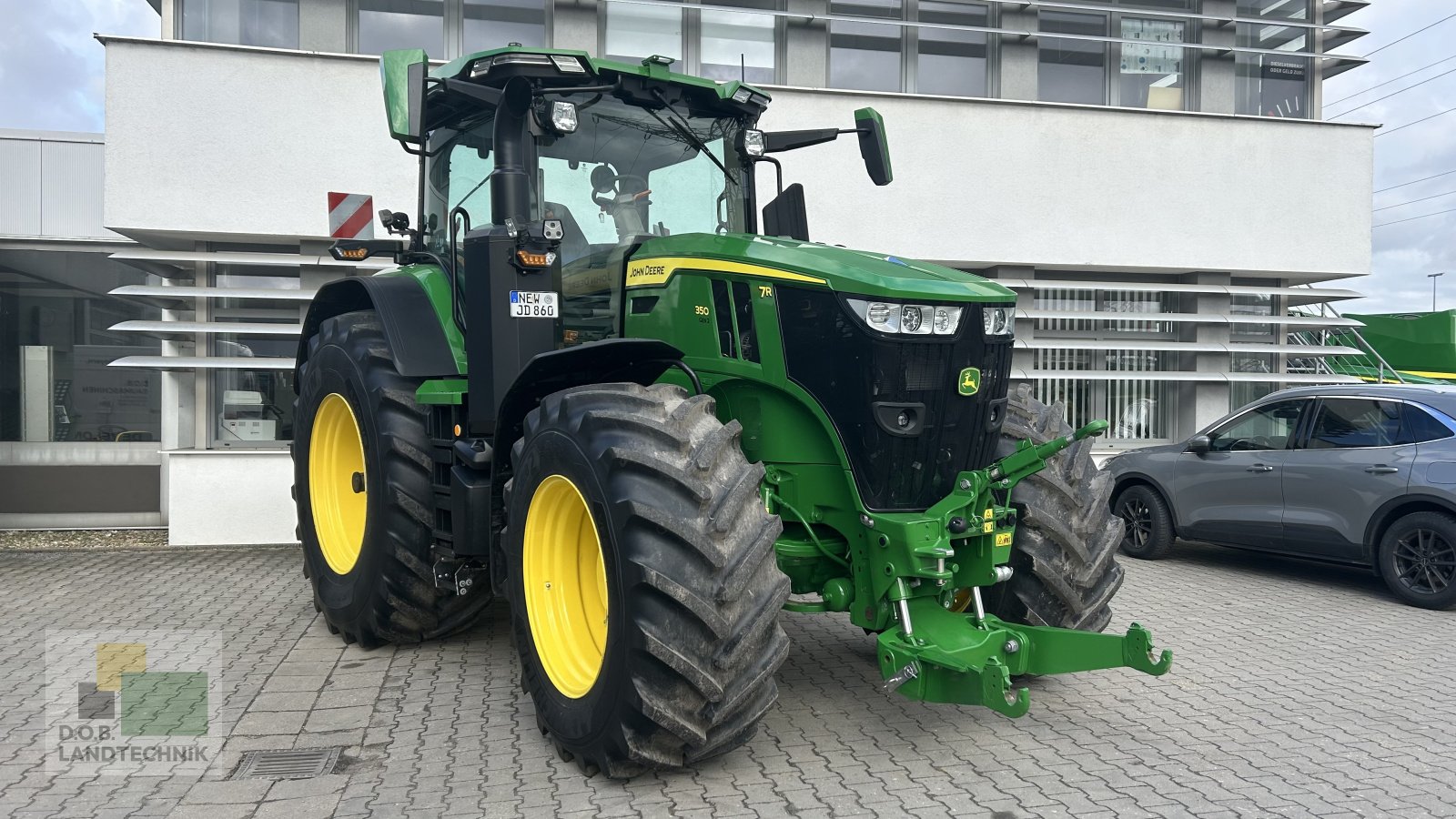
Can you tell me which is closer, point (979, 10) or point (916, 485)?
point (916, 485)

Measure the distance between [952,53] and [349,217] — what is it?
259 inches

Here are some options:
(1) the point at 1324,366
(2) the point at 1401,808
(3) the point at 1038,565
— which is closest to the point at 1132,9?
(1) the point at 1324,366

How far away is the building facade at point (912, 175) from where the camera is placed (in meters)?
9.01

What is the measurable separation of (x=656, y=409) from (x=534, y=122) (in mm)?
1672

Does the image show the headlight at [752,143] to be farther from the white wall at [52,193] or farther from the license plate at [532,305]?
the white wall at [52,193]

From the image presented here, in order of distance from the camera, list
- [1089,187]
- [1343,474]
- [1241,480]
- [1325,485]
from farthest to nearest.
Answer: [1089,187], [1241,480], [1325,485], [1343,474]

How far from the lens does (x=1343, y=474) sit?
7672mm

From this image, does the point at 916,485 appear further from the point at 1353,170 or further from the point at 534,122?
the point at 1353,170

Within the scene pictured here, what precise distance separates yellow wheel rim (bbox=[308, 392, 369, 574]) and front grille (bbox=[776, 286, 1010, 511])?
10.5ft

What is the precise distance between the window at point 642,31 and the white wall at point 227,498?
5.06m

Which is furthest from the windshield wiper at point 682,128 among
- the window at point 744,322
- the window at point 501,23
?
the window at point 501,23

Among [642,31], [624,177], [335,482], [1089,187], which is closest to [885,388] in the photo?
[624,177]

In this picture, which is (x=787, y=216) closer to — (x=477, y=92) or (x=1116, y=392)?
(x=477, y=92)

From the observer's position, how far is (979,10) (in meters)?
11.0
